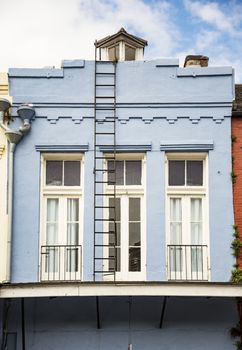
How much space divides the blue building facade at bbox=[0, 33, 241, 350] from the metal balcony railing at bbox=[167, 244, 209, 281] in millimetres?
19

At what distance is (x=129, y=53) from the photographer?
1289 centimetres

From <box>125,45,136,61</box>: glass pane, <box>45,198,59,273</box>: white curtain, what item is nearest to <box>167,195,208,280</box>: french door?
<box>45,198,59,273</box>: white curtain

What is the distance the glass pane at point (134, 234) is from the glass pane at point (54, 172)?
1.62 metres

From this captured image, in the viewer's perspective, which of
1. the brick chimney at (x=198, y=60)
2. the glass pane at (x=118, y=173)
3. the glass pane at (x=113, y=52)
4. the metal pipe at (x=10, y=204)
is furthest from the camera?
the brick chimney at (x=198, y=60)

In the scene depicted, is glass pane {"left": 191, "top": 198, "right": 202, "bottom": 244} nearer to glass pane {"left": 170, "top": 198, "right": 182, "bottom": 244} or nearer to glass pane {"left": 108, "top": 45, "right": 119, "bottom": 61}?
glass pane {"left": 170, "top": 198, "right": 182, "bottom": 244}

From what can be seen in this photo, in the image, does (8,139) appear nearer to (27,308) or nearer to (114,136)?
(114,136)

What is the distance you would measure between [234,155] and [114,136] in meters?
2.32

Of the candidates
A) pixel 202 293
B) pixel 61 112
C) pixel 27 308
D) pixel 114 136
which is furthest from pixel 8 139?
pixel 202 293

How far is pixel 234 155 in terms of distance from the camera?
11727mm

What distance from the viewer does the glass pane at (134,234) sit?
38.2 feet

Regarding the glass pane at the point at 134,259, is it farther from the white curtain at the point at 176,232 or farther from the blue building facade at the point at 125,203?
the white curtain at the point at 176,232


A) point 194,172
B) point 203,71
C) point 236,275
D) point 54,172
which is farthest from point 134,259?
point 203,71

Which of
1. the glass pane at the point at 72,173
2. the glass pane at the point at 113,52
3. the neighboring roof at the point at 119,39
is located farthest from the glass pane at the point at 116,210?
the neighboring roof at the point at 119,39

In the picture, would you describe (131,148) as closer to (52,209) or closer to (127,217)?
(127,217)
